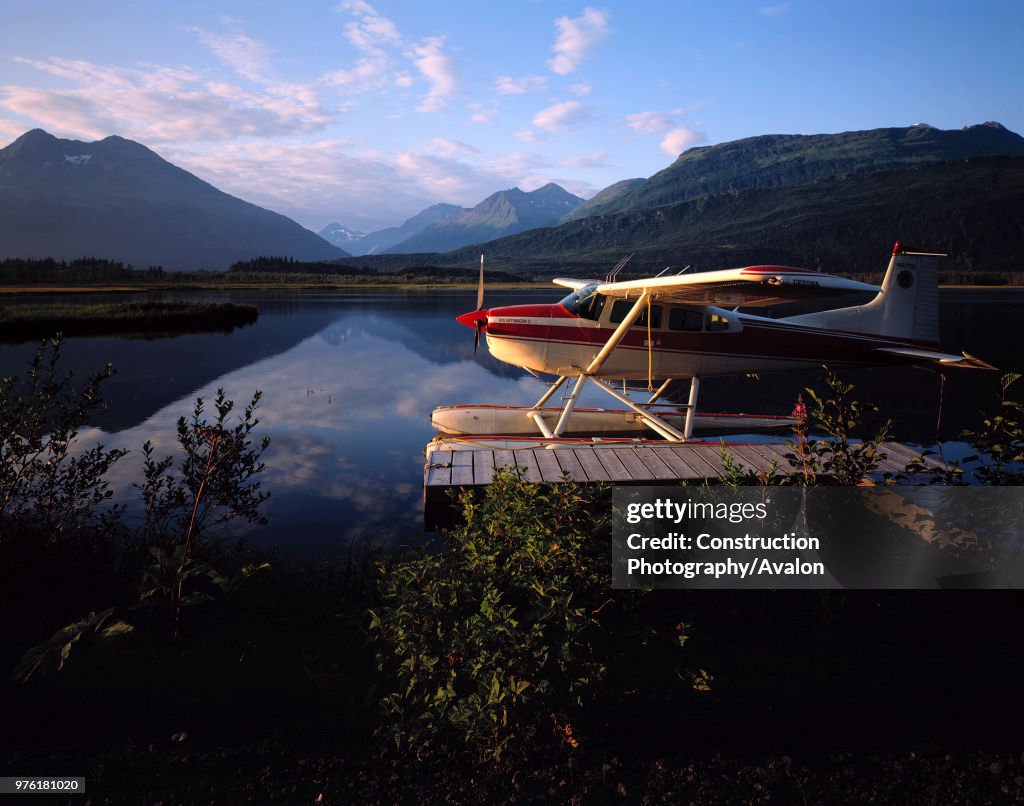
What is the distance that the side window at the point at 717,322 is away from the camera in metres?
10.7

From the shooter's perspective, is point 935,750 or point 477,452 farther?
point 477,452

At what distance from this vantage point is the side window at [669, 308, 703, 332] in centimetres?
1052

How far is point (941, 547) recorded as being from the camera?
16.1 ft

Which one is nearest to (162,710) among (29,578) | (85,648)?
(85,648)

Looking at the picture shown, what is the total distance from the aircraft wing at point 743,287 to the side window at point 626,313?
0.25m

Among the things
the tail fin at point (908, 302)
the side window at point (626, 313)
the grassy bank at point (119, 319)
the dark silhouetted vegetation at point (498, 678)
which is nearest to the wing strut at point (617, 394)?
the side window at point (626, 313)

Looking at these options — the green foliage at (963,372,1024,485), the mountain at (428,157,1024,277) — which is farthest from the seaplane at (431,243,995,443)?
the mountain at (428,157,1024,277)

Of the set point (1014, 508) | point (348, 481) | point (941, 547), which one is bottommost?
point (348, 481)

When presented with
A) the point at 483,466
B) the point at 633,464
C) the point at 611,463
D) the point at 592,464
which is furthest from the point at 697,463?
the point at 483,466

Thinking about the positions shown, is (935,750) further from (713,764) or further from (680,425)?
(680,425)

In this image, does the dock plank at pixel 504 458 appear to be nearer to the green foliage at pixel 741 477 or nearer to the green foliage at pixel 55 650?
the green foliage at pixel 741 477

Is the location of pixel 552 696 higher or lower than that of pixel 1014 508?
lower

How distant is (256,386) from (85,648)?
1464 cm

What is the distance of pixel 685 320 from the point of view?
1058cm
